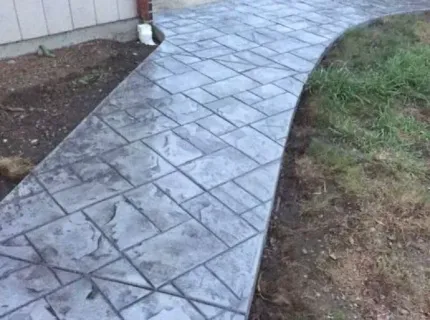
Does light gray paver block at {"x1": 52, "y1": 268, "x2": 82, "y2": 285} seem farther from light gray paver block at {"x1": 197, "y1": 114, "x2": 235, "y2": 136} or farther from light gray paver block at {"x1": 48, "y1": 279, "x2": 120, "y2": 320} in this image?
light gray paver block at {"x1": 197, "y1": 114, "x2": 235, "y2": 136}

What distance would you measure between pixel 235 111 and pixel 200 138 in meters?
0.40

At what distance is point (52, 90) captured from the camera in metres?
3.45

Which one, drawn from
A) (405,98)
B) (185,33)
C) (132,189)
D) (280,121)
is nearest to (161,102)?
Result: (280,121)

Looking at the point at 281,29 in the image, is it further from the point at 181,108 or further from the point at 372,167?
the point at 372,167

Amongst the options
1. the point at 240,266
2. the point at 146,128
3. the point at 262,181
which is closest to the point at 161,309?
the point at 240,266

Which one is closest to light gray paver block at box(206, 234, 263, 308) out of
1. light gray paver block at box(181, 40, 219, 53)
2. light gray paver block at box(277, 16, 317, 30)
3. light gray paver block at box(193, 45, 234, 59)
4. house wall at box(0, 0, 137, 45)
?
light gray paver block at box(193, 45, 234, 59)

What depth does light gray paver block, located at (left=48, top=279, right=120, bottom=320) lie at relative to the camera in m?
1.83

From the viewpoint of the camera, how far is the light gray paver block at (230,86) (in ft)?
11.4

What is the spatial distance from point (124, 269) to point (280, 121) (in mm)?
1500

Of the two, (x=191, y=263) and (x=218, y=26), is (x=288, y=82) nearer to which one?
(x=218, y=26)

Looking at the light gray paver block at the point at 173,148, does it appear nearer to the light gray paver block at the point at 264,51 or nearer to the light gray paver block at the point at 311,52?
the light gray paver block at the point at 264,51

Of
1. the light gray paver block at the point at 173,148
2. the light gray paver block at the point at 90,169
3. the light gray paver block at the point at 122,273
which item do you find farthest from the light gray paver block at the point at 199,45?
the light gray paver block at the point at 122,273

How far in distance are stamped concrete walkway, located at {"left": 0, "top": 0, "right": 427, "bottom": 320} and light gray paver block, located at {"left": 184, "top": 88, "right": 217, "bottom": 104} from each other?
13 mm

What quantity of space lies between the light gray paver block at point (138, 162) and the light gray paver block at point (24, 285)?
698 millimetres
